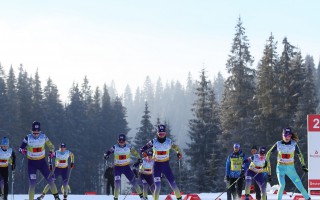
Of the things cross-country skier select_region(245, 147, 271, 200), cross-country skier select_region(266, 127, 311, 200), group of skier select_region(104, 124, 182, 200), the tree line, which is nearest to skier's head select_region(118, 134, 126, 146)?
group of skier select_region(104, 124, 182, 200)

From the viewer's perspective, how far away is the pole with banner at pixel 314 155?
21.4m

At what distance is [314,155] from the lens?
2159cm

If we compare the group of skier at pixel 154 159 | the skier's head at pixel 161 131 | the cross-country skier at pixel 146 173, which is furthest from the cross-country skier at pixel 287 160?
the cross-country skier at pixel 146 173

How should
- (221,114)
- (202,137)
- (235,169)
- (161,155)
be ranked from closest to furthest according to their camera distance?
(161,155) → (235,169) → (202,137) → (221,114)

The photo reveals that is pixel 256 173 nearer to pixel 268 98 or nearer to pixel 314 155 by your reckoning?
pixel 314 155

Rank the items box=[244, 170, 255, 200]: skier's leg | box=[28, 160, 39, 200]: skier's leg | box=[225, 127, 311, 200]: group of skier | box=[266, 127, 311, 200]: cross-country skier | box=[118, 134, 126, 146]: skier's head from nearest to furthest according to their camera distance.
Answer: box=[266, 127, 311, 200]: cross-country skier
box=[28, 160, 39, 200]: skier's leg
box=[225, 127, 311, 200]: group of skier
box=[118, 134, 126, 146]: skier's head
box=[244, 170, 255, 200]: skier's leg

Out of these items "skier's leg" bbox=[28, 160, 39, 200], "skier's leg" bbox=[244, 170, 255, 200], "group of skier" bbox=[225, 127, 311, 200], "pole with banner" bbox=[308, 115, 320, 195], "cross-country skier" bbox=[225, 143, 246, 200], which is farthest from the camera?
"pole with banner" bbox=[308, 115, 320, 195]

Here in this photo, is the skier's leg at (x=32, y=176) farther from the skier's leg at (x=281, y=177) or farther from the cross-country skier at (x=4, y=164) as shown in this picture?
the skier's leg at (x=281, y=177)

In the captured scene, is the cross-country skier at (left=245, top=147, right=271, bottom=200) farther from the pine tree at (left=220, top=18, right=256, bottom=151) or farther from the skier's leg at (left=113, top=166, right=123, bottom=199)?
A: the pine tree at (left=220, top=18, right=256, bottom=151)

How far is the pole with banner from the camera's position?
843 inches

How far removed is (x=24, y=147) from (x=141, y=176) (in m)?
7.49

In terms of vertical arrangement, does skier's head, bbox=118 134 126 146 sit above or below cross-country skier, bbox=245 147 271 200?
above

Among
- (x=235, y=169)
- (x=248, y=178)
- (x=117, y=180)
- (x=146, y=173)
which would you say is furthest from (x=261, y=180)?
(x=117, y=180)

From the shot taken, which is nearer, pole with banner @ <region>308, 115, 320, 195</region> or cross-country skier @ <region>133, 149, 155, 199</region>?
pole with banner @ <region>308, 115, 320, 195</region>
